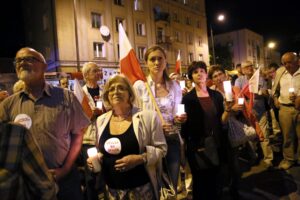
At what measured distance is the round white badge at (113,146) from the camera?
2.79 meters

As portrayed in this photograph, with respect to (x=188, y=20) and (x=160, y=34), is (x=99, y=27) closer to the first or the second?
(x=160, y=34)

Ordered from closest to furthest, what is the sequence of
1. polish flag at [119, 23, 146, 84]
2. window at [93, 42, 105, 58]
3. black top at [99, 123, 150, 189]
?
black top at [99, 123, 150, 189]
polish flag at [119, 23, 146, 84]
window at [93, 42, 105, 58]

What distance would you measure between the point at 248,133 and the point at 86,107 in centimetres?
248

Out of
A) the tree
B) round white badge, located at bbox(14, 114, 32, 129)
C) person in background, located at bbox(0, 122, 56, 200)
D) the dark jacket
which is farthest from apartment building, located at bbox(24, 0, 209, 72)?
person in background, located at bbox(0, 122, 56, 200)

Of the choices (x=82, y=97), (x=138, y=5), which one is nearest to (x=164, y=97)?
(x=82, y=97)

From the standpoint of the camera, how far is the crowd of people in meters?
1.81

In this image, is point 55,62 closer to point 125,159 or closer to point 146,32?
point 146,32

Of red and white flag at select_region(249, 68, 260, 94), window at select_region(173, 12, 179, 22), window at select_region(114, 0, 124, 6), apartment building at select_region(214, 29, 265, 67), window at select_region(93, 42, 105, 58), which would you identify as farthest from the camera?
apartment building at select_region(214, 29, 265, 67)

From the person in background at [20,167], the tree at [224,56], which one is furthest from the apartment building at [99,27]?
the person in background at [20,167]

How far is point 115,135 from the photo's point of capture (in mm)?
2881

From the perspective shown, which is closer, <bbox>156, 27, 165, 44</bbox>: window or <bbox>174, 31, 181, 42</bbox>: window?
<bbox>156, 27, 165, 44</bbox>: window

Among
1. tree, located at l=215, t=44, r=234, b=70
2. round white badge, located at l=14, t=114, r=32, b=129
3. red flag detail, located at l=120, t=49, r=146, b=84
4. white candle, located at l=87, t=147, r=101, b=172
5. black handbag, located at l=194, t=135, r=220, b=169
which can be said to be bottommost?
black handbag, located at l=194, t=135, r=220, b=169

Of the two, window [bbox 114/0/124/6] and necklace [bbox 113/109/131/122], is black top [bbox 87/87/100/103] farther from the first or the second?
window [bbox 114/0/124/6]

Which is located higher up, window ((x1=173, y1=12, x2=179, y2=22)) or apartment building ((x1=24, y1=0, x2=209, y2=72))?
window ((x1=173, y1=12, x2=179, y2=22))
